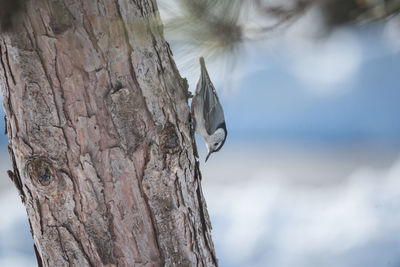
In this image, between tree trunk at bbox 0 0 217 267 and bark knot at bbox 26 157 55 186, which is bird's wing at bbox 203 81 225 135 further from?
bark knot at bbox 26 157 55 186

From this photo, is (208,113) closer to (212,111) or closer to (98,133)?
(212,111)

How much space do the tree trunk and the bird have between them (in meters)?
0.16

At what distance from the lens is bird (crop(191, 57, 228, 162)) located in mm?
1249

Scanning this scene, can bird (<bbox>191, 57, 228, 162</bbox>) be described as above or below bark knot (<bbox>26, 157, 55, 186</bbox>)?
above

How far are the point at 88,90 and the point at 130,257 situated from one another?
1.53ft

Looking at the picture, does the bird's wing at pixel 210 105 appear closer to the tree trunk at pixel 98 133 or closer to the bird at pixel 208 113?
the bird at pixel 208 113

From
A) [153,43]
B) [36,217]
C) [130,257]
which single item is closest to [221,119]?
[153,43]

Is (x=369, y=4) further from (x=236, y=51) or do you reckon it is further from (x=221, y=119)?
(x=221, y=119)

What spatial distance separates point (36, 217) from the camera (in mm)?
1048

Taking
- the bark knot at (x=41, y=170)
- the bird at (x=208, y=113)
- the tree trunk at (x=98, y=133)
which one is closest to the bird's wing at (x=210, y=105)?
the bird at (x=208, y=113)

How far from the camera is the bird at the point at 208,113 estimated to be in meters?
1.25

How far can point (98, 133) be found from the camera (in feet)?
3.26

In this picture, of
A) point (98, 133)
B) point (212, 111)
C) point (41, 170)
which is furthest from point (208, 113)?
point (41, 170)

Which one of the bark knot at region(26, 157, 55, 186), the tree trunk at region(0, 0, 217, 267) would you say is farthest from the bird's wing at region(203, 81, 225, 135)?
the bark knot at region(26, 157, 55, 186)
